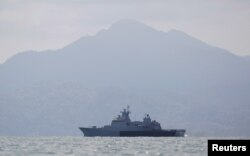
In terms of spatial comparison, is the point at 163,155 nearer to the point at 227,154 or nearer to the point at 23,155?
the point at 23,155

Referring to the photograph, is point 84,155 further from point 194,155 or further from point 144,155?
point 194,155

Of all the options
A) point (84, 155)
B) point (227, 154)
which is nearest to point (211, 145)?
point (227, 154)

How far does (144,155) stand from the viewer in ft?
339

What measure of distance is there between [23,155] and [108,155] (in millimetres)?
12439

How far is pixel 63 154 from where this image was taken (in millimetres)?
102688

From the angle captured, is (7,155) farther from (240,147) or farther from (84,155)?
(240,147)

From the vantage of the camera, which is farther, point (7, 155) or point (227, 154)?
point (7, 155)

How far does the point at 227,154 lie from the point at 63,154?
53747mm

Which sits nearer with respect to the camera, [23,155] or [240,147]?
[240,147]

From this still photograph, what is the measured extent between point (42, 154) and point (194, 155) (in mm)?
22741

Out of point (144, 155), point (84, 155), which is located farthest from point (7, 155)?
point (144, 155)

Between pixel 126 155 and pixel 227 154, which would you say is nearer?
pixel 227 154

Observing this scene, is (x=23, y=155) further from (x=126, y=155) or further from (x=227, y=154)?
(x=227, y=154)

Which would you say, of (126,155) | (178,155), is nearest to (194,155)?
(178,155)
